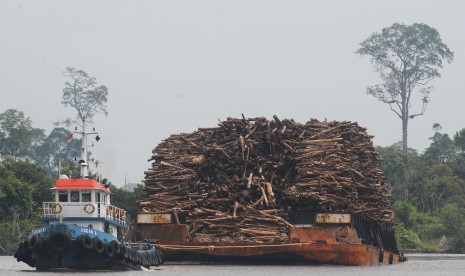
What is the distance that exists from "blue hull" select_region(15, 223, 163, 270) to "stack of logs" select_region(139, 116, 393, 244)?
6511mm

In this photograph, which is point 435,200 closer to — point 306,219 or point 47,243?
point 306,219

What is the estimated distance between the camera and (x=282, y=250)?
53.2m

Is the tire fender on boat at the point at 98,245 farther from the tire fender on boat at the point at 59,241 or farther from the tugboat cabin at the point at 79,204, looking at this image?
the tugboat cabin at the point at 79,204

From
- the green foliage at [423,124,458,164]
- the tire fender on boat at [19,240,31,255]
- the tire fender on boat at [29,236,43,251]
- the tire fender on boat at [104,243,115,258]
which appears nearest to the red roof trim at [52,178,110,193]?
the tire fender on boat at [19,240,31,255]

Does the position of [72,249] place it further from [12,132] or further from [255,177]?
[12,132]

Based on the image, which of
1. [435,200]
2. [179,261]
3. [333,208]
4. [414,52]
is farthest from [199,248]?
[414,52]

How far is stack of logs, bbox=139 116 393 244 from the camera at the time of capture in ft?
182

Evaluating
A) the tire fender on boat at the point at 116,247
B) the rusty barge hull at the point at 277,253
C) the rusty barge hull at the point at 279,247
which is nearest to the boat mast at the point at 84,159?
the tire fender on boat at the point at 116,247

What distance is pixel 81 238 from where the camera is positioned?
158 ft

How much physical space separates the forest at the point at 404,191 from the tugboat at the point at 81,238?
28127mm

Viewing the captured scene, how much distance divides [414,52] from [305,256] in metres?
112

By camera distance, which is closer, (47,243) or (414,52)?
(47,243)

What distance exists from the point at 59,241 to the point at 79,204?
3.36 metres

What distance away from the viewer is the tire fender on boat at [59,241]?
47812 millimetres
